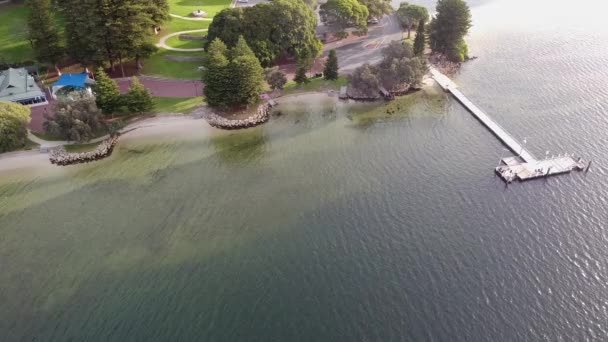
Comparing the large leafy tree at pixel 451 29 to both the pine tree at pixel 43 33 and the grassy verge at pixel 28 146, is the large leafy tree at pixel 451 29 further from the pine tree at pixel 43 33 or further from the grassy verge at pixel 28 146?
the grassy verge at pixel 28 146

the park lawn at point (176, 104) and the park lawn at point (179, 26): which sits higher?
the park lawn at point (179, 26)

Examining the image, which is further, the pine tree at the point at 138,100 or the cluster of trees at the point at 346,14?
the cluster of trees at the point at 346,14

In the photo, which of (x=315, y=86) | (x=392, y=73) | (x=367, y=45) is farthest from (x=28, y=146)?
(x=367, y=45)

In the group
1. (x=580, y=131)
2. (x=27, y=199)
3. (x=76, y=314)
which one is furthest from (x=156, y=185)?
→ (x=580, y=131)

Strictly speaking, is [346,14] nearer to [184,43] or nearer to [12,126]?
[184,43]

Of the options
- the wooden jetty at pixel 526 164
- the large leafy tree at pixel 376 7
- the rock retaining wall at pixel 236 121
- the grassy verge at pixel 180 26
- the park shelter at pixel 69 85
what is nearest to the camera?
the wooden jetty at pixel 526 164

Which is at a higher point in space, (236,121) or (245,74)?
(245,74)

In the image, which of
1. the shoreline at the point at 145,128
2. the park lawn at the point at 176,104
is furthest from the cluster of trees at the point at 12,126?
the park lawn at the point at 176,104
